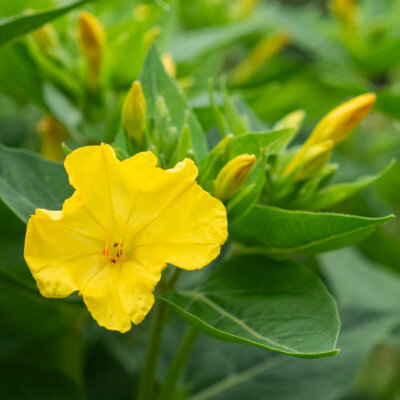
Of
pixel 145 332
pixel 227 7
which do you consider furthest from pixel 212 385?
pixel 227 7

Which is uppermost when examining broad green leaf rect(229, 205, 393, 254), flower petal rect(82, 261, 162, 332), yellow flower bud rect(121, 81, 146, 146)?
yellow flower bud rect(121, 81, 146, 146)

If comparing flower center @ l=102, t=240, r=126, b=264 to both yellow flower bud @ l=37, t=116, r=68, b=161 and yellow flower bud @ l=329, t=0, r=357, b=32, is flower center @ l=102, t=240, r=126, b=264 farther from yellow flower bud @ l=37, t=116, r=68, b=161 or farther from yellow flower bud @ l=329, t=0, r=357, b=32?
yellow flower bud @ l=329, t=0, r=357, b=32

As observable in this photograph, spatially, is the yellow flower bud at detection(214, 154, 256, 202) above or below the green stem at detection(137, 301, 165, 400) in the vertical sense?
above

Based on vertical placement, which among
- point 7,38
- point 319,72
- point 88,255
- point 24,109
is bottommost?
point 319,72

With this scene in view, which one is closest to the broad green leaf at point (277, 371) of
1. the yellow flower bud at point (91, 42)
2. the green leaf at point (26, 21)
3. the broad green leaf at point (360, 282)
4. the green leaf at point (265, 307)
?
the broad green leaf at point (360, 282)

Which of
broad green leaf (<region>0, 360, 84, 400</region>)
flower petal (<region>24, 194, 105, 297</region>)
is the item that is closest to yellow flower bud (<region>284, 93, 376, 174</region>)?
flower petal (<region>24, 194, 105, 297</region>)

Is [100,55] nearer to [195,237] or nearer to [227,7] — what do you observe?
[195,237]

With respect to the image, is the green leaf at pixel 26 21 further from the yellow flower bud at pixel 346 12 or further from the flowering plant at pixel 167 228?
the yellow flower bud at pixel 346 12
